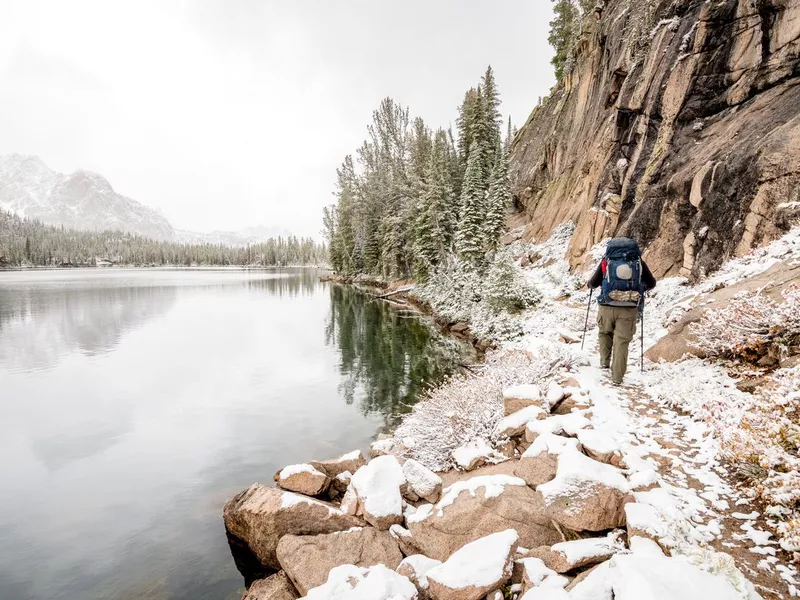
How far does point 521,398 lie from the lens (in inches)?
293

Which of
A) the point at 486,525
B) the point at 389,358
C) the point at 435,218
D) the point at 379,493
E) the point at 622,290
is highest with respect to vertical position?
the point at 435,218

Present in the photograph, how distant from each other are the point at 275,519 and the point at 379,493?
1725mm

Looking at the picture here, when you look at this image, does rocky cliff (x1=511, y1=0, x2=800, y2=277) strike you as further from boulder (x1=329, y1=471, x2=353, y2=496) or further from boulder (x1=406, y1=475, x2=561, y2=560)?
boulder (x1=329, y1=471, x2=353, y2=496)

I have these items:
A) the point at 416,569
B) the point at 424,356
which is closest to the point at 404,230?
the point at 424,356

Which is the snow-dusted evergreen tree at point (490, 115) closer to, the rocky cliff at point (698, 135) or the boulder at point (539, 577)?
the rocky cliff at point (698, 135)

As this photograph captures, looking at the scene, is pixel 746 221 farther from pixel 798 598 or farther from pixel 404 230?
pixel 404 230

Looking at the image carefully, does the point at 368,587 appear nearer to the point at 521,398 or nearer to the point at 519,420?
the point at 519,420

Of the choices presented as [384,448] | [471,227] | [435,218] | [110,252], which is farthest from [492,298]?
[110,252]

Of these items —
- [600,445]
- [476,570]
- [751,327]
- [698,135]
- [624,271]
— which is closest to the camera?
[476,570]

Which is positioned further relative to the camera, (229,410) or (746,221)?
(229,410)

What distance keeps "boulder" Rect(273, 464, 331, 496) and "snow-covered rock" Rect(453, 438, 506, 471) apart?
2.50 meters

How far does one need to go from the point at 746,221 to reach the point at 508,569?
37.4 feet

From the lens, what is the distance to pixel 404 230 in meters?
43.8

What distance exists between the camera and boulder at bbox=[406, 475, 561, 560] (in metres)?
4.60
